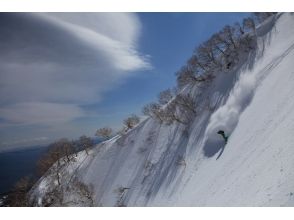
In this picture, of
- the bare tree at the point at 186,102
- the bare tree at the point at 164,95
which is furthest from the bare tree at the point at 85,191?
the bare tree at the point at 186,102

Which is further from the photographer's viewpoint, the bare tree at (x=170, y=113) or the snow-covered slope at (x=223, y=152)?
the bare tree at (x=170, y=113)

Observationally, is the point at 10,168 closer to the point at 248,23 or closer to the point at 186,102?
the point at 186,102

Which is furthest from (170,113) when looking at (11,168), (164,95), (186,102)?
(11,168)

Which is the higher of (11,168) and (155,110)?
(155,110)

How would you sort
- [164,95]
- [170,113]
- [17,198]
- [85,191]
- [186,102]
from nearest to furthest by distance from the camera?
1. [17,198]
2. [85,191]
3. [164,95]
4. [186,102]
5. [170,113]

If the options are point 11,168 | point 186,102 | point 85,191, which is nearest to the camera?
point 11,168

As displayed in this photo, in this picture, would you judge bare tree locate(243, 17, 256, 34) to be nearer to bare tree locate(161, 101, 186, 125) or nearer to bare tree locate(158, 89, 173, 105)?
bare tree locate(158, 89, 173, 105)

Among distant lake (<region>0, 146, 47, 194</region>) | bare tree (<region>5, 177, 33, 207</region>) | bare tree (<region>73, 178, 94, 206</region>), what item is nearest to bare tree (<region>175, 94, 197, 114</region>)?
bare tree (<region>73, 178, 94, 206</region>)

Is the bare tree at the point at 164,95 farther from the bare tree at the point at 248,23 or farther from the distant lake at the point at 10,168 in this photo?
the distant lake at the point at 10,168
